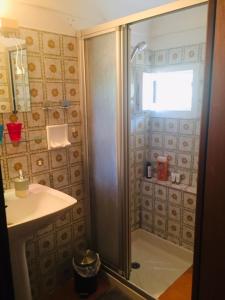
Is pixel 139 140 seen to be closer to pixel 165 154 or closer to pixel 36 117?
pixel 165 154

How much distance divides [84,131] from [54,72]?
493 millimetres

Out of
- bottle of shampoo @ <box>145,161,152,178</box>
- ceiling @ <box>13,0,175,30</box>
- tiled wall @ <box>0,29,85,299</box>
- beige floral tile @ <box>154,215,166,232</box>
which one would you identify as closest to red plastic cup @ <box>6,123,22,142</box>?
tiled wall @ <box>0,29,85,299</box>

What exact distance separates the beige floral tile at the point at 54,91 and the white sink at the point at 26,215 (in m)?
0.63

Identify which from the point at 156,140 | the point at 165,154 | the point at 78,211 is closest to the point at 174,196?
the point at 165,154

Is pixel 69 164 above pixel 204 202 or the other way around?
the other way around

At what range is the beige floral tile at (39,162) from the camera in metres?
1.72

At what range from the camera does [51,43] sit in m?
1.69

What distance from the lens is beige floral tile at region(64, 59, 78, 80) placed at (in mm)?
1807

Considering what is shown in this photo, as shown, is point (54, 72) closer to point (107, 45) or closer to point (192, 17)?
point (107, 45)

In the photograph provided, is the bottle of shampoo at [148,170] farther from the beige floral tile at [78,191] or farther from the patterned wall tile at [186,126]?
the beige floral tile at [78,191]

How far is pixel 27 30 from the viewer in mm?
1564

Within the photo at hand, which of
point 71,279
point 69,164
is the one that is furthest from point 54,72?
point 71,279

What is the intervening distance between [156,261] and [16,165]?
1.57 m

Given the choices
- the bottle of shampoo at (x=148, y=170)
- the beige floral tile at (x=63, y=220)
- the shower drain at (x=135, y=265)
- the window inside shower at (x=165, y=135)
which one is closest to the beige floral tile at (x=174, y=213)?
the window inside shower at (x=165, y=135)
